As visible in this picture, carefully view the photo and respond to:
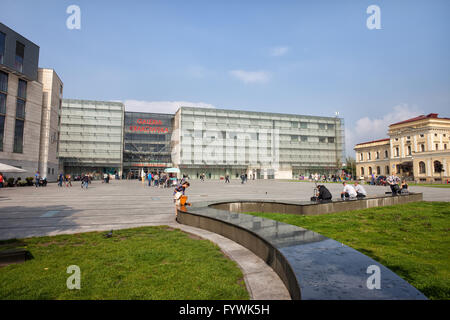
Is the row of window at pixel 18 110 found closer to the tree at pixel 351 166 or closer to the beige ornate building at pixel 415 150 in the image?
the beige ornate building at pixel 415 150

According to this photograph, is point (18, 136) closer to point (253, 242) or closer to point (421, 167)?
point (253, 242)

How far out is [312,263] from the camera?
11.6 feet

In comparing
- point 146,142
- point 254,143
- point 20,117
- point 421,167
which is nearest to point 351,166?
point 421,167

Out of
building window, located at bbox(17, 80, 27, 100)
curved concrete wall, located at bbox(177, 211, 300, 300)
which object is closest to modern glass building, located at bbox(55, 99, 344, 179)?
building window, located at bbox(17, 80, 27, 100)

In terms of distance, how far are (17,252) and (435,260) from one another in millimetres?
7917

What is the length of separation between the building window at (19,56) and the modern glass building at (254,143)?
41160 millimetres

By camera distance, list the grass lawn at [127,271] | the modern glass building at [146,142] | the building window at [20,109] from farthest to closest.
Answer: the modern glass building at [146,142], the building window at [20,109], the grass lawn at [127,271]

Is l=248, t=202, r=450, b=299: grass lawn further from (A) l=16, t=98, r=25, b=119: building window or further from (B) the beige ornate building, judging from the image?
(B) the beige ornate building

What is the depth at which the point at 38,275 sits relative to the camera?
408 centimetres

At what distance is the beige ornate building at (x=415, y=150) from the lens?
184 feet

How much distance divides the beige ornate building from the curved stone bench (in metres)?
57.6

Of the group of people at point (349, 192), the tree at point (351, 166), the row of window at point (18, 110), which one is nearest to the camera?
the group of people at point (349, 192)

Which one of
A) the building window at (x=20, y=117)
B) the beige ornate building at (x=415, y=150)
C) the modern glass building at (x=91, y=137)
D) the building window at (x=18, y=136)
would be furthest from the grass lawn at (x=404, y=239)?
the modern glass building at (x=91, y=137)
